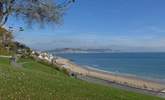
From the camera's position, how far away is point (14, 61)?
54281mm

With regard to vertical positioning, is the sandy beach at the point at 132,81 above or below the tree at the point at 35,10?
below

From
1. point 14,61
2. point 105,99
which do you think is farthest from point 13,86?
point 14,61

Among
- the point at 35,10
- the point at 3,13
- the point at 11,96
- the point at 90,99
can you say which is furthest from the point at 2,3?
the point at 90,99

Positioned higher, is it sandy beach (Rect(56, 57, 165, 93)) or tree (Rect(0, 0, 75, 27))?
tree (Rect(0, 0, 75, 27))

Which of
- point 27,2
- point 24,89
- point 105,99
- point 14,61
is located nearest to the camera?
point 27,2

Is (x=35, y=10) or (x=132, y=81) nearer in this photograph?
(x=35, y=10)

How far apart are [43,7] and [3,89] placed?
3.38m

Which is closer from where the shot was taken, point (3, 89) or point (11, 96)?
point (11, 96)

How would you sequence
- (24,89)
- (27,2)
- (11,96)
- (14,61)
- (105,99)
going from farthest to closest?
1. (14,61)
2. (105,99)
3. (24,89)
4. (27,2)
5. (11,96)

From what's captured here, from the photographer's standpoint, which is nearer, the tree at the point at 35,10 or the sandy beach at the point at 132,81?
the tree at the point at 35,10

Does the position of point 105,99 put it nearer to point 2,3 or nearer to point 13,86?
point 13,86

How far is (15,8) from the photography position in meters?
16.6

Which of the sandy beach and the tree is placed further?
the sandy beach

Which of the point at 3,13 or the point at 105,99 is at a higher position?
the point at 3,13
